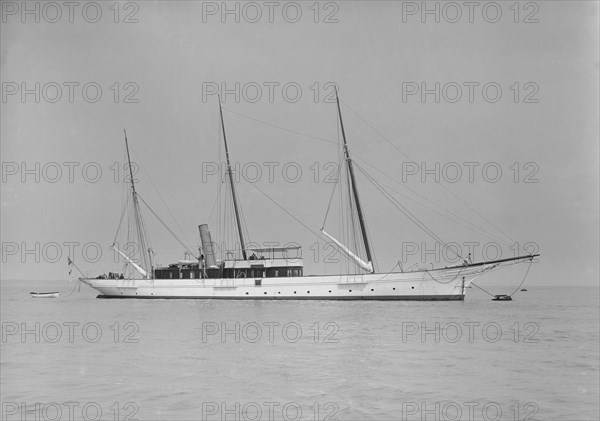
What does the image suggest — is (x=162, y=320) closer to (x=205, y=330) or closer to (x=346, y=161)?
(x=205, y=330)

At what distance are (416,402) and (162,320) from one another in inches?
1107

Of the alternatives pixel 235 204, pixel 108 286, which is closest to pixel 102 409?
pixel 235 204

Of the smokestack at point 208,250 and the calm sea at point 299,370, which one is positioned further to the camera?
the smokestack at point 208,250

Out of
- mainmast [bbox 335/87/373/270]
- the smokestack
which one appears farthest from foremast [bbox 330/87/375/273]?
the smokestack

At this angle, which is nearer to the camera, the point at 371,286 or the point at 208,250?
the point at 371,286

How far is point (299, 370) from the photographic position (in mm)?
23016

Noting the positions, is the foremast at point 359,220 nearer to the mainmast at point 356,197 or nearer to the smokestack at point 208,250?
the mainmast at point 356,197

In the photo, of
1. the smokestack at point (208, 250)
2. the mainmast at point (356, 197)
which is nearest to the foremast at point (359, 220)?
the mainmast at point (356, 197)

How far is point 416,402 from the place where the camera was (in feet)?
58.7

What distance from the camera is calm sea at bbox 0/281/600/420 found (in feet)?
55.7

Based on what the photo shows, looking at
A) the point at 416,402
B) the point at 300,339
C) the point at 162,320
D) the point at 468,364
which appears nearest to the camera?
the point at 416,402

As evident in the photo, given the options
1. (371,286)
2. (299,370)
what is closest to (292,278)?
(371,286)

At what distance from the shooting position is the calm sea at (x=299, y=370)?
55.7 ft

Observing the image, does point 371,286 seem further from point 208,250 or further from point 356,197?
point 208,250
